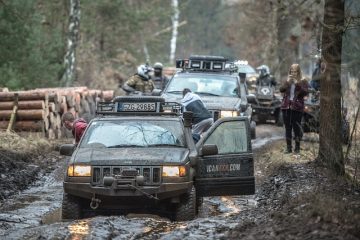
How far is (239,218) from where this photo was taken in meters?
10.0

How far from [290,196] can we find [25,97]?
35.3ft

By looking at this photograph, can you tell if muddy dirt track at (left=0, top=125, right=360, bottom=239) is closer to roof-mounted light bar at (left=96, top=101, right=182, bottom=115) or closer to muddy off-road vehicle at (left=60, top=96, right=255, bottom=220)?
muddy off-road vehicle at (left=60, top=96, right=255, bottom=220)

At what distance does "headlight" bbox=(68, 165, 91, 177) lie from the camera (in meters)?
10.3

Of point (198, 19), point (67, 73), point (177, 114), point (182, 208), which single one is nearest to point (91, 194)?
point (182, 208)

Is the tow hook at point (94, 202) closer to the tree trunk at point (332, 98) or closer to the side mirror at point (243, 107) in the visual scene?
the tree trunk at point (332, 98)

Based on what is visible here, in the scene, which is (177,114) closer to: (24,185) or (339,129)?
(339,129)

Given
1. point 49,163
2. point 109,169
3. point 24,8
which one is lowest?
point 49,163

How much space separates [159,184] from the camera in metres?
10.2

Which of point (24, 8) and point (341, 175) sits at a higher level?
point (24, 8)

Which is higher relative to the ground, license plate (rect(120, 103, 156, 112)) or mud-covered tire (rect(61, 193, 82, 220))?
license plate (rect(120, 103, 156, 112))

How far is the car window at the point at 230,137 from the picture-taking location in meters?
11.6

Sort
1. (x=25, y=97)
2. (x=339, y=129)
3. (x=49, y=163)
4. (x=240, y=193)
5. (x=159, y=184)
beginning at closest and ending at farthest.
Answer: (x=159, y=184) < (x=240, y=193) < (x=339, y=129) < (x=49, y=163) < (x=25, y=97)

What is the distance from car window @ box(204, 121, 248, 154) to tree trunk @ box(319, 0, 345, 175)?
1.33 m

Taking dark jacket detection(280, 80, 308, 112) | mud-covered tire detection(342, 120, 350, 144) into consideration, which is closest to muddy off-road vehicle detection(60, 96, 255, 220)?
mud-covered tire detection(342, 120, 350, 144)
